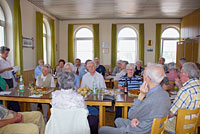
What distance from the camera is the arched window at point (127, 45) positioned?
9.98 meters

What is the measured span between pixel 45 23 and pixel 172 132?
25.9 ft

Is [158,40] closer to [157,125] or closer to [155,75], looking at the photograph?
[155,75]

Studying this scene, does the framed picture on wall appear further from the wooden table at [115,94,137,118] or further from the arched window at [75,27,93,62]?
the wooden table at [115,94,137,118]

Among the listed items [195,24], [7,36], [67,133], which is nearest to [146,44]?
[195,24]

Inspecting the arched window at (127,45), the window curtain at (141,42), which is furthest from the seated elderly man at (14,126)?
the arched window at (127,45)

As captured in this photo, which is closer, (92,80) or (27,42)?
(92,80)

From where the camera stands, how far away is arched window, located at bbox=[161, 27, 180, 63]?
388 inches

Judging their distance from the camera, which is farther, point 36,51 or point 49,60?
point 49,60

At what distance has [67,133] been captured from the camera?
2.00m

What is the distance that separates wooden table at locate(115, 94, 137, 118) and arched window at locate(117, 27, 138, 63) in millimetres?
7273

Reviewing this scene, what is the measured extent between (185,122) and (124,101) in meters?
0.93

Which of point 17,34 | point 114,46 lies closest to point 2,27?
point 17,34

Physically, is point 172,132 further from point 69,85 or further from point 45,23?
point 45,23

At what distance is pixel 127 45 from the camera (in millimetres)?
10109
